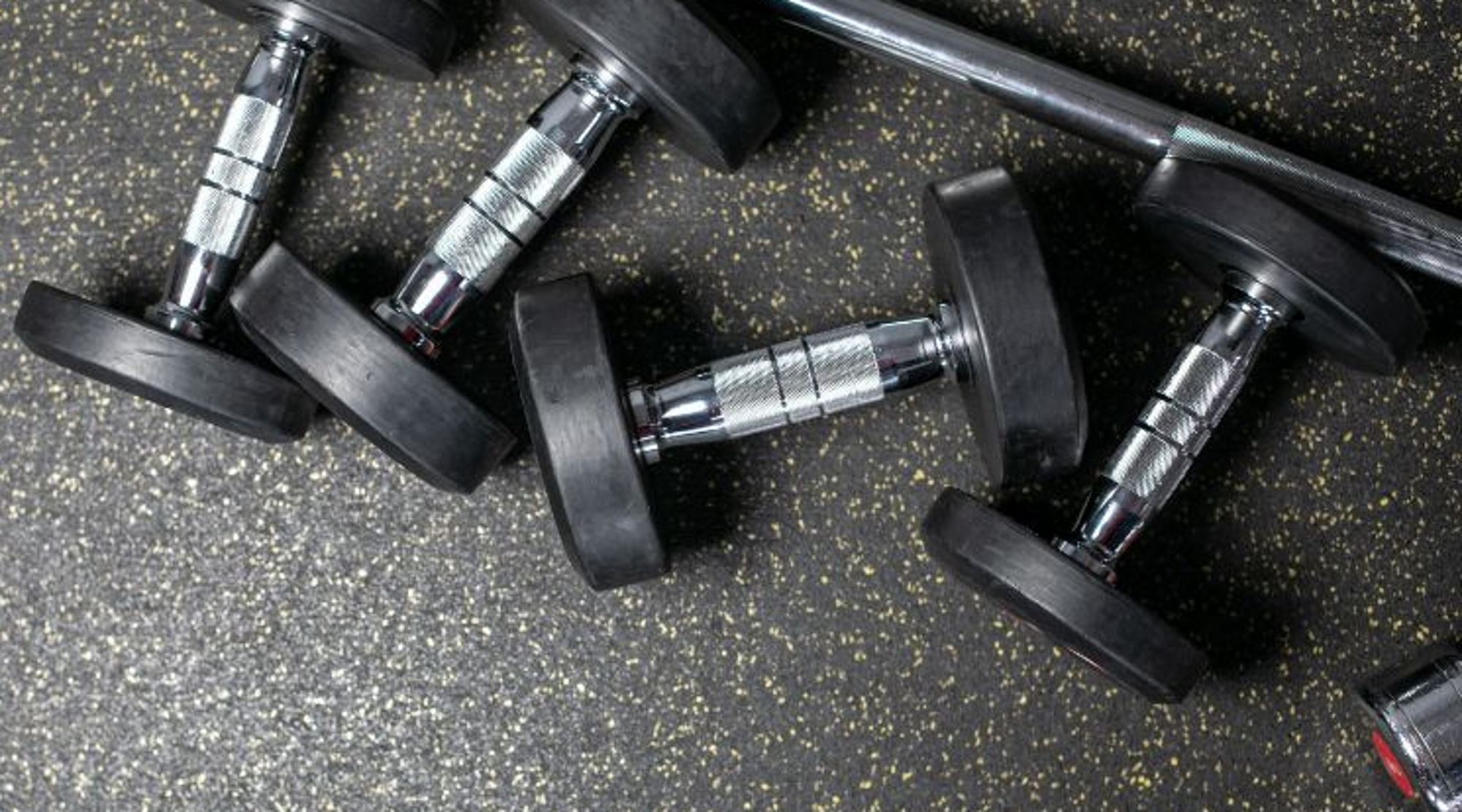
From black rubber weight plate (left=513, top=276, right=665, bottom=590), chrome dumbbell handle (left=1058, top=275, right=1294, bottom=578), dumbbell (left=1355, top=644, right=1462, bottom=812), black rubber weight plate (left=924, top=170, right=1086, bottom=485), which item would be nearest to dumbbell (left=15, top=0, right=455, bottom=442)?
black rubber weight plate (left=513, top=276, right=665, bottom=590)

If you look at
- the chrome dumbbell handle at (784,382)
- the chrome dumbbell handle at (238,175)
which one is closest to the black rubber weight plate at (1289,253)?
the chrome dumbbell handle at (784,382)

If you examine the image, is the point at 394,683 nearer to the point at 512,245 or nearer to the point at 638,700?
the point at 638,700

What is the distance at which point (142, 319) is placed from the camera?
2.20 ft

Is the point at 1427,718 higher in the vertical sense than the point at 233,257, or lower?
higher

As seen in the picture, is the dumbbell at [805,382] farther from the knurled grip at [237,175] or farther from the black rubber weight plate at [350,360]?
the knurled grip at [237,175]

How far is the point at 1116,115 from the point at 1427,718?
333 millimetres

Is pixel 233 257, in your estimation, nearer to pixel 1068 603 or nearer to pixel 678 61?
pixel 678 61

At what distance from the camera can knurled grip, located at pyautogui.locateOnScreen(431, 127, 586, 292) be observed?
2.27 feet

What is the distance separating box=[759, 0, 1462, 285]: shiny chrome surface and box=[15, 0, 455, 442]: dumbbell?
19cm

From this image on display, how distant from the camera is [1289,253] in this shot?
0.64 meters

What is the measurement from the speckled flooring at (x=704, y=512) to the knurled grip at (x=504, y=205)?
0.06 meters

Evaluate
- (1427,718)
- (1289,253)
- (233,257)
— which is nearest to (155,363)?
(233,257)

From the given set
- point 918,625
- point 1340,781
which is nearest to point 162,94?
point 918,625

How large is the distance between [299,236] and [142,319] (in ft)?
0.35
